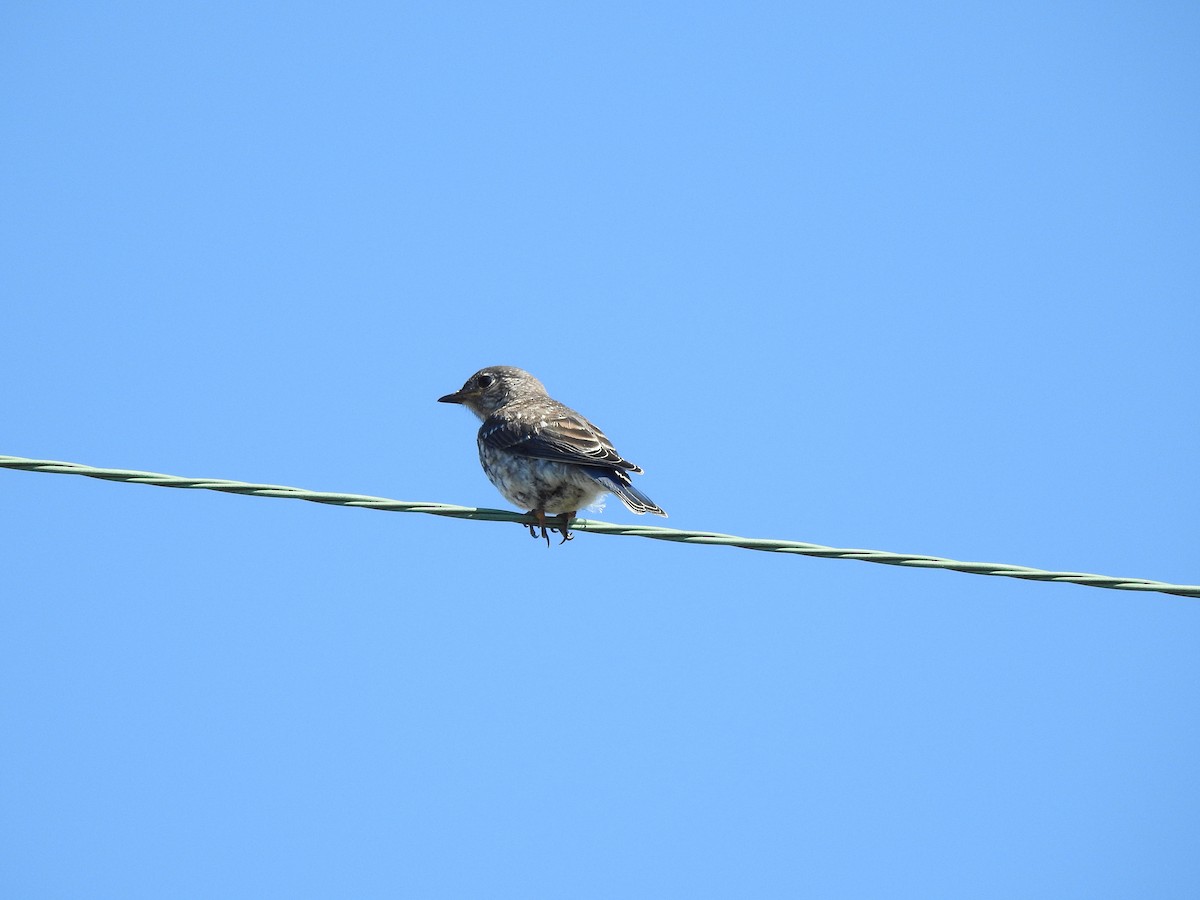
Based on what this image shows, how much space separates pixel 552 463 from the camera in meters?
8.48

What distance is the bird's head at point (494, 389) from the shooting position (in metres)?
10.7

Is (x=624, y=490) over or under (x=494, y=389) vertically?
under

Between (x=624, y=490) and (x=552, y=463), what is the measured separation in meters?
0.70

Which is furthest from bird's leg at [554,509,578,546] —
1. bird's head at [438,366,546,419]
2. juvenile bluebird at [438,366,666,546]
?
bird's head at [438,366,546,419]

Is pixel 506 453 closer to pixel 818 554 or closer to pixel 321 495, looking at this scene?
pixel 321 495

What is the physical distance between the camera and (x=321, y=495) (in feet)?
19.5

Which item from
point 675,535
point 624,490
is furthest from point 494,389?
point 675,535

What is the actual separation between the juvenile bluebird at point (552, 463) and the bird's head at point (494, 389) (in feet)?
3.01

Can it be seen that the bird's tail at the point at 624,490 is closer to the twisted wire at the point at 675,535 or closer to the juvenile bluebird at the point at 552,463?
the juvenile bluebird at the point at 552,463

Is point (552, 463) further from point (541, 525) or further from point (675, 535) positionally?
point (675, 535)

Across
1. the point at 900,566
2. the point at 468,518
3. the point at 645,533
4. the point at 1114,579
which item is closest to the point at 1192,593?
the point at 1114,579

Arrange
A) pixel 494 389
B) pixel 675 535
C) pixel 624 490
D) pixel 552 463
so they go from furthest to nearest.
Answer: pixel 494 389 → pixel 552 463 → pixel 624 490 → pixel 675 535

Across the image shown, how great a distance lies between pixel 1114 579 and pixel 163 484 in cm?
404

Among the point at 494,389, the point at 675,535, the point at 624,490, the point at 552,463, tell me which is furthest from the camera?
the point at 494,389
